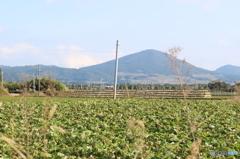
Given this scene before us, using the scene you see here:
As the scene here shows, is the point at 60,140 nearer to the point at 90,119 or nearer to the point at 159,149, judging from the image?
the point at 159,149

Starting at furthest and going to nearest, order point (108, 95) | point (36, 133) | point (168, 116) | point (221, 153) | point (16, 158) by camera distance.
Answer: point (108, 95) < point (168, 116) < point (36, 133) < point (221, 153) < point (16, 158)

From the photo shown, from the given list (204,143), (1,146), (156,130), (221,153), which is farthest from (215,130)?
(1,146)

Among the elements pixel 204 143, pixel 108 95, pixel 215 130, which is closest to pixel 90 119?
pixel 215 130

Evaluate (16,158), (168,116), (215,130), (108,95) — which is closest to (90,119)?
(168,116)

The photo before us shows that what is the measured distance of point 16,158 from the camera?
21.3 feet

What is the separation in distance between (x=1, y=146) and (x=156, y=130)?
174 inches

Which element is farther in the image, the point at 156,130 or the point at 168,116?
the point at 168,116

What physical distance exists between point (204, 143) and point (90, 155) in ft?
8.92

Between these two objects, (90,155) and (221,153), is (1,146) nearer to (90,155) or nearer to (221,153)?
(90,155)

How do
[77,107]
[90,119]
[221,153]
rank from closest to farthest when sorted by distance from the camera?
1. [221,153]
2. [90,119]
3. [77,107]

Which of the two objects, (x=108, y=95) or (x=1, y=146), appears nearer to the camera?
(x=1, y=146)

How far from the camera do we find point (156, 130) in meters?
10.4

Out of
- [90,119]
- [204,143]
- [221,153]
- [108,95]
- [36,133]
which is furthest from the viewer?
[108,95]

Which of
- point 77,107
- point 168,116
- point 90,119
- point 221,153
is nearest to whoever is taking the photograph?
point 221,153
